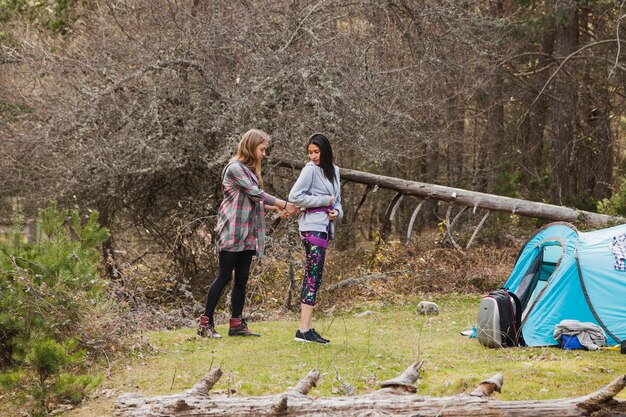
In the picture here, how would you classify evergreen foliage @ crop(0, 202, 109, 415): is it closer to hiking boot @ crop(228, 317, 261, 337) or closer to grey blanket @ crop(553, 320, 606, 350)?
hiking boot @ crop(228, 317, 261, 337)

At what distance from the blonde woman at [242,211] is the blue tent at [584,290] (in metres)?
2.99

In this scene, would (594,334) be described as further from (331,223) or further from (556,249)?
(331,223)

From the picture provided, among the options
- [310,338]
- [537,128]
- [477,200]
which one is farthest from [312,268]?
[537,128]

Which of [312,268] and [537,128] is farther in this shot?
[537,128]

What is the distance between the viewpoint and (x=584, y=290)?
8.65 m

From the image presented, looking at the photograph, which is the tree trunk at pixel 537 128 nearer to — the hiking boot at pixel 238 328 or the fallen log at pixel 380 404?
the hiking boot at pixel 238 328

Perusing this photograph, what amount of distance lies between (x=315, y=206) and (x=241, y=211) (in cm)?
80

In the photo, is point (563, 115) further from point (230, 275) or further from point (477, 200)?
point (230, 275)

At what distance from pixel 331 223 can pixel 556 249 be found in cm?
327

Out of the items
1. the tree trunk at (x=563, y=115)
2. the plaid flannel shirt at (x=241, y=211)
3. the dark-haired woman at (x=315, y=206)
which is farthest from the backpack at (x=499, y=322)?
the tree trunk at (x=563, y=115)

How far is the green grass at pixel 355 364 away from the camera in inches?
258

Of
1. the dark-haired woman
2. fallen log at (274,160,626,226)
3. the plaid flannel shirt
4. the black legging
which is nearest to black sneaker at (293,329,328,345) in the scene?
the dark-haired woman

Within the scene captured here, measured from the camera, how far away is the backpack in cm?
848

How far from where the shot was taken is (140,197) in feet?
44.4
